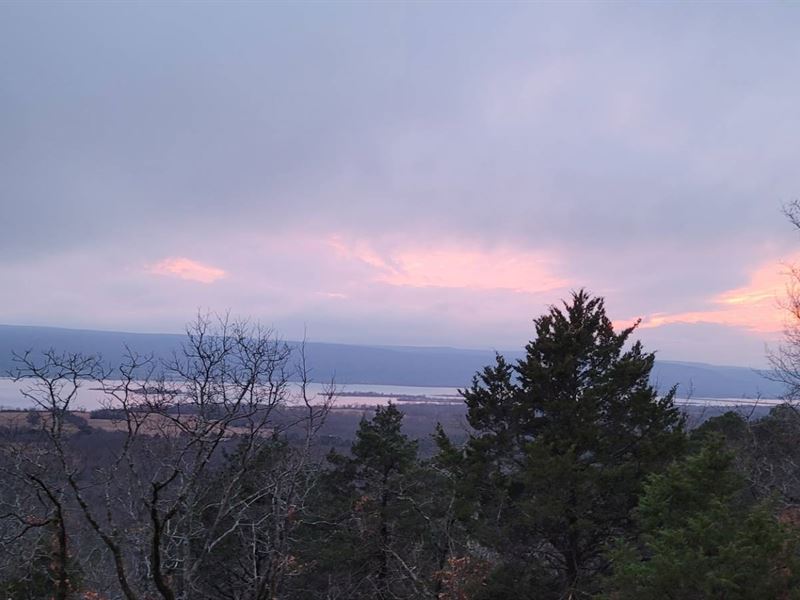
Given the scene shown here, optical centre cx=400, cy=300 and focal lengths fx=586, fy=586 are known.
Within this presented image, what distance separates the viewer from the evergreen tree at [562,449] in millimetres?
11102

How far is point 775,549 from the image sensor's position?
18.0 feet

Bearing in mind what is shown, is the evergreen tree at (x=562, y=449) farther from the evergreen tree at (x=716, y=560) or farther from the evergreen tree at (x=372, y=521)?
the evergreen tree at (x=716, y=560)

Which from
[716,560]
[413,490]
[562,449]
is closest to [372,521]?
[413,490]

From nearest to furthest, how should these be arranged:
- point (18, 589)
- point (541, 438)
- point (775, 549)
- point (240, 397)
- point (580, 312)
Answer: point (775, 549) → point (240, 397) → point (18, 589) → point (541, 438) → point (580, 312)

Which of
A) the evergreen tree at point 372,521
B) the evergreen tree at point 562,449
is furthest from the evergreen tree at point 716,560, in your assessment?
the evergreen tree at point 372,521

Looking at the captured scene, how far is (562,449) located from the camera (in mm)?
11312

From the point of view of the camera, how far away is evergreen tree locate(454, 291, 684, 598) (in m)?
11.1

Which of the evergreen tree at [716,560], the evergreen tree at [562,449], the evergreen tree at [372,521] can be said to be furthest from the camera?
the evergreen tree at [372,521]

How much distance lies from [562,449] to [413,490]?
5378mm

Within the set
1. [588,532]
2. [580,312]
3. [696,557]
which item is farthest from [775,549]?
[580,312]

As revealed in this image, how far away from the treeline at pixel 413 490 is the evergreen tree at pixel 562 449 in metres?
0.04

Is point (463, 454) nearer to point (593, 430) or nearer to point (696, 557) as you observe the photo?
point (593, 430)

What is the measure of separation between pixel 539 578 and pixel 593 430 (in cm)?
314

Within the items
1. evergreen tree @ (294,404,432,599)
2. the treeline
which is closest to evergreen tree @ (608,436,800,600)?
the treeline
